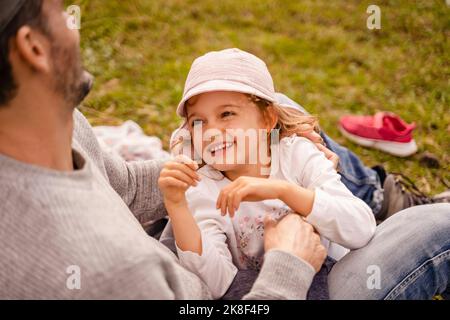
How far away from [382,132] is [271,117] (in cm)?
177

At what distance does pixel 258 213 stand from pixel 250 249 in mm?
161

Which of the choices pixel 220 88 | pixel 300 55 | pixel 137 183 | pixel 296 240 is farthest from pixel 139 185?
pixel 300 55

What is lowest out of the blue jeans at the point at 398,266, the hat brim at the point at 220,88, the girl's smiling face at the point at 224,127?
the blue jeans at the point at 398,266

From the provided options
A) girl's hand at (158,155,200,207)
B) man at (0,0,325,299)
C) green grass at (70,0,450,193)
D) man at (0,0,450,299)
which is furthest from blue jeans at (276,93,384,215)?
man at (0,0,325,299)

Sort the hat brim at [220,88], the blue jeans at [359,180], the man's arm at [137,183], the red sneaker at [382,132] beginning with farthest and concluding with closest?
1. the red sneaker at [382,132]
2. the blue jeans at [359,180]
3. the man's arm at [137,183]
4. the hat brim at [220,88]

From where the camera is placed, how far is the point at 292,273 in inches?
66.6

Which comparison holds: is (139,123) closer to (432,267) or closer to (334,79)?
(334,79)

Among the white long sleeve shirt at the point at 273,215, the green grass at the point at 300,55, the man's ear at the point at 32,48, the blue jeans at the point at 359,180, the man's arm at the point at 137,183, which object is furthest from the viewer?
the green grass at the point at 300,55

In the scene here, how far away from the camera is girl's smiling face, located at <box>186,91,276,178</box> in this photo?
7.05 feet

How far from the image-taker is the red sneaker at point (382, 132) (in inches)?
150

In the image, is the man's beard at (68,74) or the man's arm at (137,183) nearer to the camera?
the man's beard at (68,74)

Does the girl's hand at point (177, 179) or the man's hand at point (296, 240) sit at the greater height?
the girl's hand at point (177, 179)

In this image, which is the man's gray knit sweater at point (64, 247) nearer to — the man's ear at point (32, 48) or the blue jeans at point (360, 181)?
the man's ear at point (32, 48)

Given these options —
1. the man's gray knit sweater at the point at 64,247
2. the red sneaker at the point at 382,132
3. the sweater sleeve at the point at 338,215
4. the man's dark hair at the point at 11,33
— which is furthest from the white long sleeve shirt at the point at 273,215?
the red sneaker at the point at 382,132
